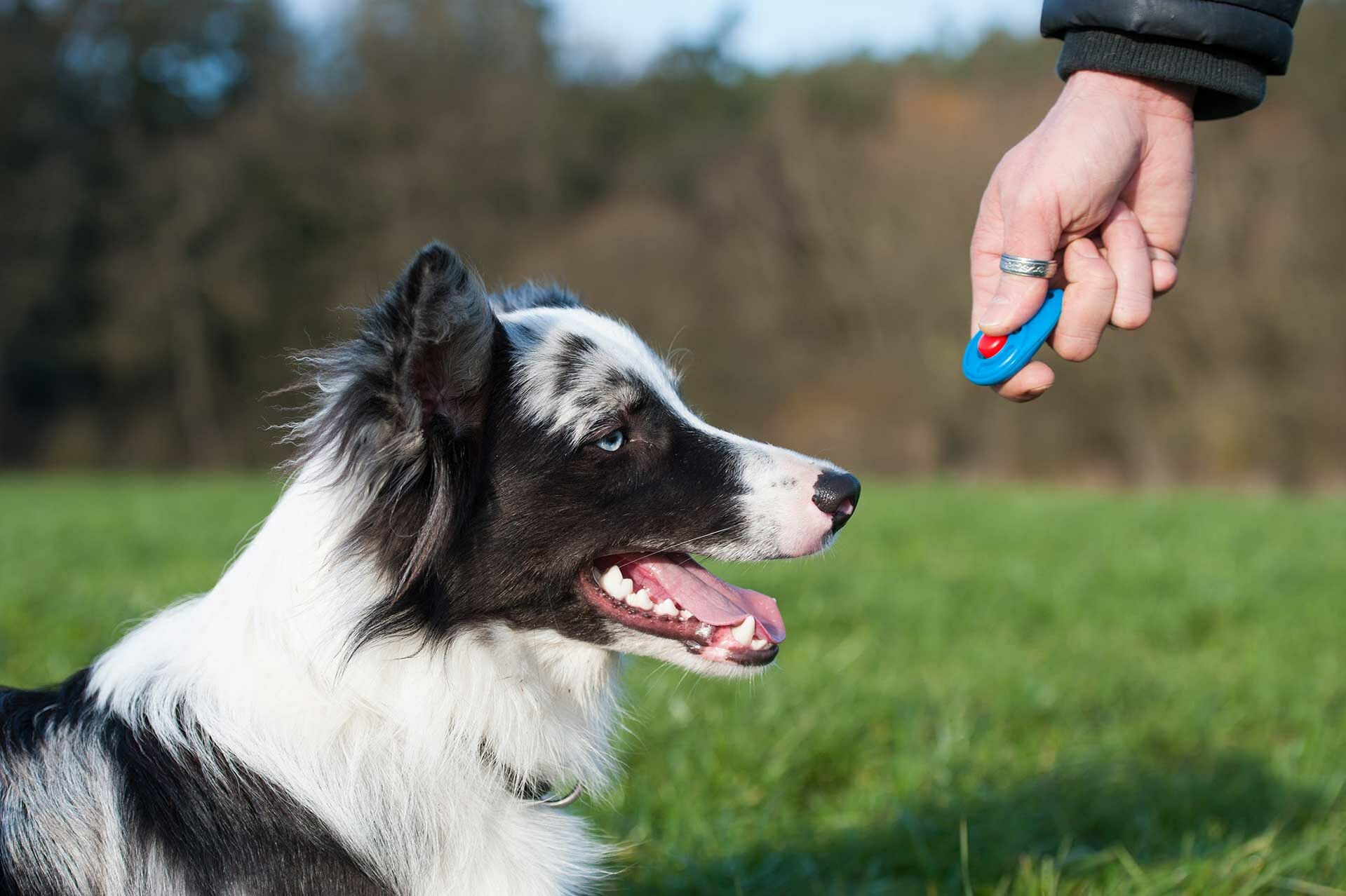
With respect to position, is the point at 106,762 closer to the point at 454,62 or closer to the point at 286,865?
the point at 286,865

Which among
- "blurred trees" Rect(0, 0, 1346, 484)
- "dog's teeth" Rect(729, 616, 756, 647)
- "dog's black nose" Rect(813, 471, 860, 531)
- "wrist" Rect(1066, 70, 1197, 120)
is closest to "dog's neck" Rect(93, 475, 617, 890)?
"dog's teeth" Rect(729, 616, 756, 647)

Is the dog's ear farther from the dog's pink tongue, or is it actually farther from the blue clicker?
the blue clicker

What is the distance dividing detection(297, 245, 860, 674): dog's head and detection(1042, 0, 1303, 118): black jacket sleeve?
1.18 metres

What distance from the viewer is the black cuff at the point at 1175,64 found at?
2.59 metres

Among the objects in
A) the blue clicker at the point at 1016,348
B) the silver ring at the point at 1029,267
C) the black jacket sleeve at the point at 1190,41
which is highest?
the black jacket sleeve at the point at 1190,41

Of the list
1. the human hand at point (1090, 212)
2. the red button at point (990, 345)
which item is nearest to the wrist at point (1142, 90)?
the human hand at point (1090, 212)

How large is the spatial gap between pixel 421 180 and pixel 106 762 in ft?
108

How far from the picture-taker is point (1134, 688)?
635 centimetres

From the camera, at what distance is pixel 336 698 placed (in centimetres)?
255

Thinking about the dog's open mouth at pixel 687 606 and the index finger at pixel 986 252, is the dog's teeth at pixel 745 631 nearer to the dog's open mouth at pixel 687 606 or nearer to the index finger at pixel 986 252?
the dog's open mouth at pixel 687 606

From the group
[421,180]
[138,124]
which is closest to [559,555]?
[421,180]

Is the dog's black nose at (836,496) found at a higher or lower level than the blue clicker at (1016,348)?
lower

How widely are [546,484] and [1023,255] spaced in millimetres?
1260

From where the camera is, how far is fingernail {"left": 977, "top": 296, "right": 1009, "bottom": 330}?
2.64 metres
